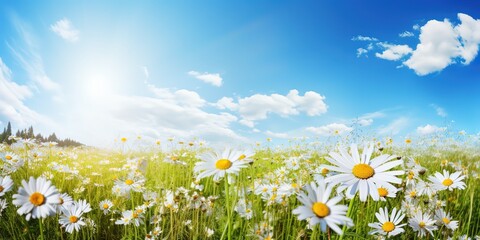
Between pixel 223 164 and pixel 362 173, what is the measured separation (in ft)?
1.88

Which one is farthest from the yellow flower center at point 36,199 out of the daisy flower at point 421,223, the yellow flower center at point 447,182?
the yellow flower center at point 447,182

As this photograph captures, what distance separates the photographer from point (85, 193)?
4266 mm

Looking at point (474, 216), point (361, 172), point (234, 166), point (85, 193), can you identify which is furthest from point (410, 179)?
point (85, 193)

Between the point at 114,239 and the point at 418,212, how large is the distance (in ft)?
8.03

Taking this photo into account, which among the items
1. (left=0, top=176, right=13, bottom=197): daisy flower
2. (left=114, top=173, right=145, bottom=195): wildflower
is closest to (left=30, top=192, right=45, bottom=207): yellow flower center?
(left=0, top=176, right=13, bottom=197): daisy flower

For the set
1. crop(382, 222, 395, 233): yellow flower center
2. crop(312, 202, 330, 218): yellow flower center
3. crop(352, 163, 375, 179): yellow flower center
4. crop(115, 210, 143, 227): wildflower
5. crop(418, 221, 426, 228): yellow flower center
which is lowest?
crop(115, 210, 143, 227): wildflower

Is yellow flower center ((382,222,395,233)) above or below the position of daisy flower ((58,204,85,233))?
above

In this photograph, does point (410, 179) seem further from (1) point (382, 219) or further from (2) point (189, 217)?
(2) point (189, 217)

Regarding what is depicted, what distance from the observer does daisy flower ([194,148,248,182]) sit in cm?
150

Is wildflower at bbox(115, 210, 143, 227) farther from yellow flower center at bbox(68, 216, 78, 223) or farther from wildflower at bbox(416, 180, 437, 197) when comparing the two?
→ wildflower at bbox(416, 180, 437, 197)

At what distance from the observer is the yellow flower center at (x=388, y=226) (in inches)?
81.1

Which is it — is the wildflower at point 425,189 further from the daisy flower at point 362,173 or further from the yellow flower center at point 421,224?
the daisy flower at point 362,173

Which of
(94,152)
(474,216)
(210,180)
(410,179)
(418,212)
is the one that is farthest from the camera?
(94,152)

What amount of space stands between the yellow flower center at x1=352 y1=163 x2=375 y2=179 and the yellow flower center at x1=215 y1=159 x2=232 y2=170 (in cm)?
52
